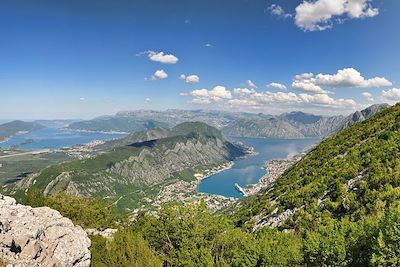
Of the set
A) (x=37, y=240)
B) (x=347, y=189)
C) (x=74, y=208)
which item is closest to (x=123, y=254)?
(x=37, y=240)

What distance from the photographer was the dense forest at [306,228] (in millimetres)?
20250

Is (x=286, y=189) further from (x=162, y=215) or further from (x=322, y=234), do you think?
(x=322, y=234)

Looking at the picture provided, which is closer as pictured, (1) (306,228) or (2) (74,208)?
(1) (306,228)

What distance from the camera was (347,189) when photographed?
104 feet

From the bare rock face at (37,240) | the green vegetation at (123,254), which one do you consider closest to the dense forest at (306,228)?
the green vegetation at (123,254)

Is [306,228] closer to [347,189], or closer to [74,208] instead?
[347,189]

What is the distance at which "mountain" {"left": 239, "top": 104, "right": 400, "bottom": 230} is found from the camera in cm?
2694

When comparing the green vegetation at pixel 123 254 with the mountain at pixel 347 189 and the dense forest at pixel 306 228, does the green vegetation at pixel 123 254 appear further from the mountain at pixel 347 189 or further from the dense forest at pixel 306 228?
the mountain at pixel 347 189

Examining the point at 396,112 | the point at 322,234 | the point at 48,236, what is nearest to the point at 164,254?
the point at 48,236

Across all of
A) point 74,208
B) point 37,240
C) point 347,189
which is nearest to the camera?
point 37,240

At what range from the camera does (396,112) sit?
4919 cm

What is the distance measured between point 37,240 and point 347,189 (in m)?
27.3

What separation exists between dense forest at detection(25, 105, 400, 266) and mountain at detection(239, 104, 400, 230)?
92 mm

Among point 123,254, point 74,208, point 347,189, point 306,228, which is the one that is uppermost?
point 347,189
